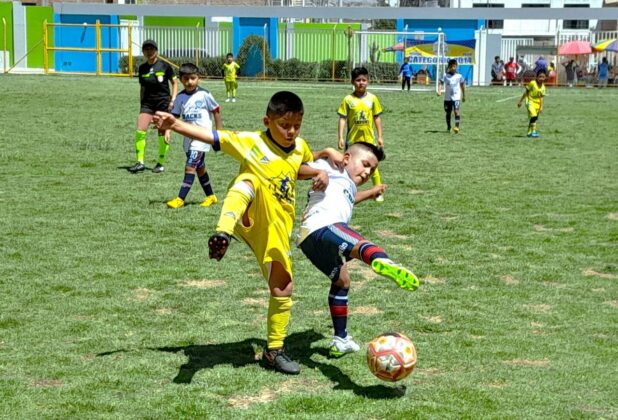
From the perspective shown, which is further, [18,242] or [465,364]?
[18,242]

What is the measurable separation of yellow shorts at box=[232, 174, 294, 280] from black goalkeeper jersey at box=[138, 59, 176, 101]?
9.57m

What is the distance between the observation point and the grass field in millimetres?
5625

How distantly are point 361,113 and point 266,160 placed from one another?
7.70m

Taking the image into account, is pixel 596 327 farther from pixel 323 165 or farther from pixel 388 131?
pixel 388 131

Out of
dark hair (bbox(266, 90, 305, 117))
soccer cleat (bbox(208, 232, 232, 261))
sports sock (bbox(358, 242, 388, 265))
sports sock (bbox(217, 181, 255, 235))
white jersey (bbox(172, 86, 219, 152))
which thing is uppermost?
dark hair (bbox(266, 90, 305, 117))

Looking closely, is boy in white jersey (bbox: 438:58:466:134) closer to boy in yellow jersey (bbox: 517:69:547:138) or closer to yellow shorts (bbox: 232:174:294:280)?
boy in yellow jersey (bbox: 517:69:547:138)

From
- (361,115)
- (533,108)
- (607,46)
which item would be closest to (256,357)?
Answer: (361,115)

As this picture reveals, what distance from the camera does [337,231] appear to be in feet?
20.2

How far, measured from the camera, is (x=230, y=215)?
5.59m

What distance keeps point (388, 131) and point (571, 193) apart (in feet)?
33.0

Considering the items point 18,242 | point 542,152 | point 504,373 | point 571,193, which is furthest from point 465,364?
point 542,152

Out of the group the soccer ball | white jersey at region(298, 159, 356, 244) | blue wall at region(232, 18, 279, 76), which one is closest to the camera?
the soccer ball

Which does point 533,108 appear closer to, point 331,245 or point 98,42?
point 331,245

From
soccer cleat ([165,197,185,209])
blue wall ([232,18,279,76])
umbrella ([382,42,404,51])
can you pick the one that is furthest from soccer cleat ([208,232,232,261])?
blue wall ([232,18,279,76])
